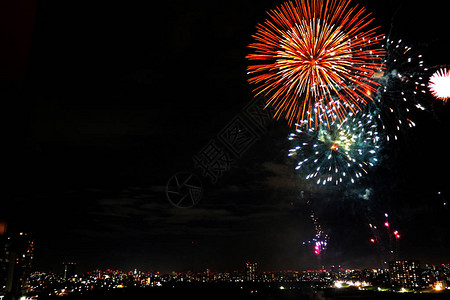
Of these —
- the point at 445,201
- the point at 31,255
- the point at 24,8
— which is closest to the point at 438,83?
the point at 24,8

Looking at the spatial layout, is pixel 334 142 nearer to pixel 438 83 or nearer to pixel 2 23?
pixel 438 83

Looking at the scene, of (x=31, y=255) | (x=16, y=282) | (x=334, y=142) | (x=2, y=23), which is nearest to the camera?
(x=2, y=23)

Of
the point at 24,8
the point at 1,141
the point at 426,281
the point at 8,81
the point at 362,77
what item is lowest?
the point at 426,281

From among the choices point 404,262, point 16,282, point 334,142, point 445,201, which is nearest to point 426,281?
point 404,262

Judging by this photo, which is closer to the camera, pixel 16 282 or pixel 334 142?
pixel 334 142

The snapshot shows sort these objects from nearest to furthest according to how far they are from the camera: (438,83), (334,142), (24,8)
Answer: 1. (24,8)
2. (438,83)
3. (334,142)

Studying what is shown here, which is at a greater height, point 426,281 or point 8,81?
point 8,81
